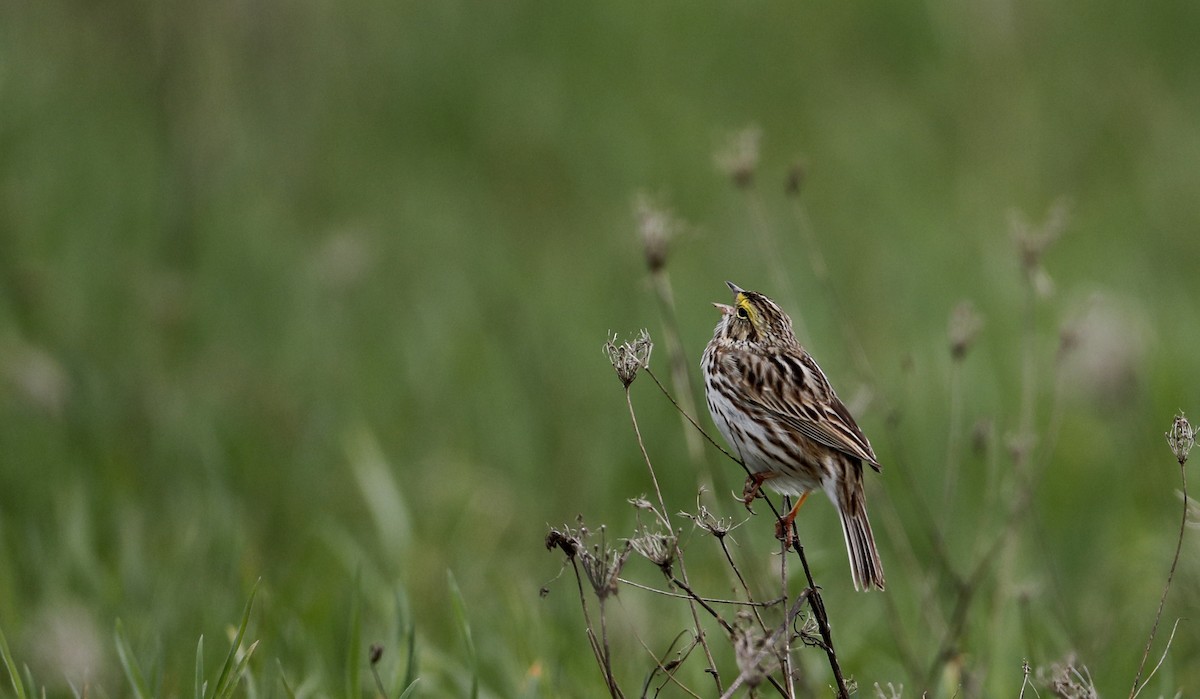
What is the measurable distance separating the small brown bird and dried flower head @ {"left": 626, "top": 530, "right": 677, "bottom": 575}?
87cm

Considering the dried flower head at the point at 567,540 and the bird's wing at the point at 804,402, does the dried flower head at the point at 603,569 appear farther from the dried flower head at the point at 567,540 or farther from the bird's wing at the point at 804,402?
the bird's wing at the point at 804,402

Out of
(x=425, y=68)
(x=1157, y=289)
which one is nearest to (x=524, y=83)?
(x=425, y=68)

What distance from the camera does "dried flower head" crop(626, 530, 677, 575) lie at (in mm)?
3037

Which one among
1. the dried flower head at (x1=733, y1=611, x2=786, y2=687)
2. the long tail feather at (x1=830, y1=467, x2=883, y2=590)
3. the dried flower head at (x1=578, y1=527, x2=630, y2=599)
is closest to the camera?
the dried flower head at (x1=733, y1=611, x2=786, y2=687)

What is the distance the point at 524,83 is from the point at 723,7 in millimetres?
2490

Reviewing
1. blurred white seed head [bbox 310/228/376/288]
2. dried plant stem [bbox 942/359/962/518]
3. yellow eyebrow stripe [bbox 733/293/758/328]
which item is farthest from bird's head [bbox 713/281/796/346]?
blurred white seed head [bbox 310/228/376/288]

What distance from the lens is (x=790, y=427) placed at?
4.07m

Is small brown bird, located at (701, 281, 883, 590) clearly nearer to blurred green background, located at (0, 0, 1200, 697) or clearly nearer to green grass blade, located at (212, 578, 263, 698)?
blurred green background, located at (0, 0, 1200, 697)

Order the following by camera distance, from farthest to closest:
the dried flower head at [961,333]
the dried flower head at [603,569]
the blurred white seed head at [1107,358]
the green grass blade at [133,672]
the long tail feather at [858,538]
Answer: the blurred white seed head at [1107,358]
the dried flower head at [961,333]
the green grass blade at [133,672]
the long tail feather at [858,538]
the dried flower head at [603,569]

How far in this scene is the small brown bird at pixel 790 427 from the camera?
4027 millimetres

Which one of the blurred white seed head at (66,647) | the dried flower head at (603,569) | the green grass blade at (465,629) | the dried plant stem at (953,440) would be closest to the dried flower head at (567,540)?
the dried flower head at (603,569)

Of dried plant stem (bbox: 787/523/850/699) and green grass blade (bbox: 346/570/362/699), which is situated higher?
dried plant stem (bbox: 787/523/850/699)

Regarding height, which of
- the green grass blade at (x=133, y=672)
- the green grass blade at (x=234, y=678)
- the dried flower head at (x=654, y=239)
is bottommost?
the green grass blade at (x=133, y=672)

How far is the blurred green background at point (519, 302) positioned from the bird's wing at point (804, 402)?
→ 1041 millimetres
